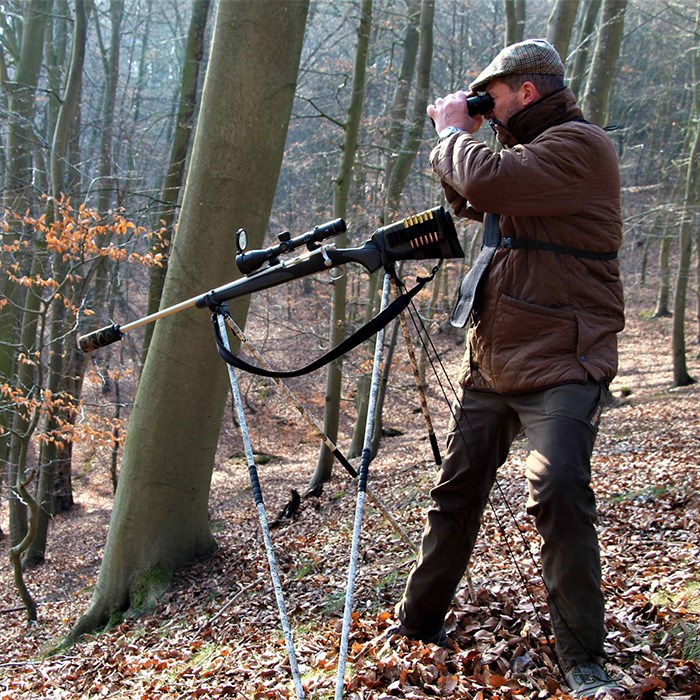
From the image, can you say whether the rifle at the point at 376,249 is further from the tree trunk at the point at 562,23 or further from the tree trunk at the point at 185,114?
the tree trunk at the point at 185,114

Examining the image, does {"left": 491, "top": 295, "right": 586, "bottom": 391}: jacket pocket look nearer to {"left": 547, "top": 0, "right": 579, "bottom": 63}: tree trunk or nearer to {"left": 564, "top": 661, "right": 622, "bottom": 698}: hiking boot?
{"left": 564, "top": 661, "right": 622, "bottom": 698}: hiking boot

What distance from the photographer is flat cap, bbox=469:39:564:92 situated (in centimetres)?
318

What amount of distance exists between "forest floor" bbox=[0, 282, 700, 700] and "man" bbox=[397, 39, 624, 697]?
1.86 ft

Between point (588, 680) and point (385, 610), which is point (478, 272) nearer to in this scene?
point (588, 680)

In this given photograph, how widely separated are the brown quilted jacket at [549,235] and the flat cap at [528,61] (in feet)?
0.42

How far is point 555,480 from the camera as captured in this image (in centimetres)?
292

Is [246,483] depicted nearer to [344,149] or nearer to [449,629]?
[344,149]

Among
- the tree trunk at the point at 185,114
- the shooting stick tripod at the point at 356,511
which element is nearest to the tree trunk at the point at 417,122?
the tree trunk at the point at 185,114

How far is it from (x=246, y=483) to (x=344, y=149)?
8.41 m

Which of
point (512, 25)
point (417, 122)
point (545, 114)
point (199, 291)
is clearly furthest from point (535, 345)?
point (417, 122)

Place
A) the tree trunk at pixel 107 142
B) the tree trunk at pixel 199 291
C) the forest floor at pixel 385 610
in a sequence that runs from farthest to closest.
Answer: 1. the tree trunk at pixel 107 142
2. the tree trunk at pixel 199 291
3. the forest floor at pixel 385 610

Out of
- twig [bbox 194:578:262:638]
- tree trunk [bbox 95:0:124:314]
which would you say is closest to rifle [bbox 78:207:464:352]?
twig [bbox 194:578:262:638]

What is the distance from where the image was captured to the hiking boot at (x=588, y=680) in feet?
9.84

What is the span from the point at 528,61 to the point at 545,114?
0.24 m
